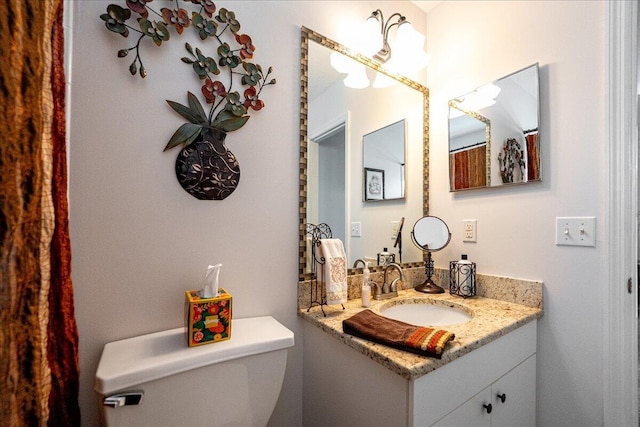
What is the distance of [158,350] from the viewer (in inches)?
29.6

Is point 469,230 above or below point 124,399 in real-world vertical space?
above

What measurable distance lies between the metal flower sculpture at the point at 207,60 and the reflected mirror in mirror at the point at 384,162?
56cm

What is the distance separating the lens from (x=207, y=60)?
927 mm

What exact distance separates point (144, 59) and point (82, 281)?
0.67 meters

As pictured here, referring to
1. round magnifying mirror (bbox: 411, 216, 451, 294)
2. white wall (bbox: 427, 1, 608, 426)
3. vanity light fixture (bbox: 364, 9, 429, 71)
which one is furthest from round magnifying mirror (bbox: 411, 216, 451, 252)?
vanity light fixture (bbox: 364, 9, 429, 71)

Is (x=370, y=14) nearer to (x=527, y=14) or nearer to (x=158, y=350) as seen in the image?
(x=527, y=14)

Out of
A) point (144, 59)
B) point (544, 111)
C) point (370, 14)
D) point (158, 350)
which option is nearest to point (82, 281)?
point (158, 350)

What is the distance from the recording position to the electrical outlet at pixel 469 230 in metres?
1.38

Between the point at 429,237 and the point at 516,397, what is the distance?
2.33ft

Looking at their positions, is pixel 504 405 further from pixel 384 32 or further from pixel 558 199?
pixel 384 32

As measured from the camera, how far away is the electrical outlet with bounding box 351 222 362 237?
1.26 metres

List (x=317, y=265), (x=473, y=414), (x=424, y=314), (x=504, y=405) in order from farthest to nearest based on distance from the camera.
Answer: (x=424, y=314)
(x=317, y=265)
(x=504, y=405)
(x=473, y=414)

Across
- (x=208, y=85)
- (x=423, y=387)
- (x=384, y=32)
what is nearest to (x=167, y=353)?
(x=423, y=387)

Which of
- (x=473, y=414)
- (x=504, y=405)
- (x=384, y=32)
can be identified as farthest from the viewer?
(x=384, y=32)
